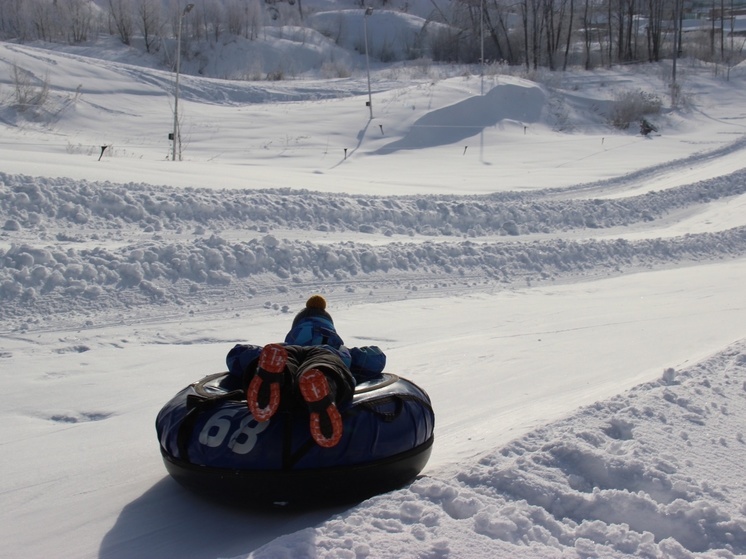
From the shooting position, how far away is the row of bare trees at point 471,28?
47.8 meters

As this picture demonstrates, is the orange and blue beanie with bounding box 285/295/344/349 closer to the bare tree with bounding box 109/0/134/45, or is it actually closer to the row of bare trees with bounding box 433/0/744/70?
the row of bare trees with bounding box 433/0/744/70

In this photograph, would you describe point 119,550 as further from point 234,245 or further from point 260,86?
point 260,86

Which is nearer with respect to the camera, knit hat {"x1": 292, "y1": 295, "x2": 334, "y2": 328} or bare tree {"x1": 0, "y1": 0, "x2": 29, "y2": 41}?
knit hat {"x1": 292, "y1": 295, "x2": 334, "y2": 328}

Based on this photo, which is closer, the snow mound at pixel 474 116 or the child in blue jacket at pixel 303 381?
the child in blue jacket at pixel 303 381

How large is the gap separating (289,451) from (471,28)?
5376 centimetres

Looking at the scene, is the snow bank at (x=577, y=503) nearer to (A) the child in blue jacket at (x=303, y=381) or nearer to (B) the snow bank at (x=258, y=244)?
(A) the child in blue jacket at (x=303, y=381)

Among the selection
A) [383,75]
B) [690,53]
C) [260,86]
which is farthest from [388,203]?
[690,53]

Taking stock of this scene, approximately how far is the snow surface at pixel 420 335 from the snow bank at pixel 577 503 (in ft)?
0.04

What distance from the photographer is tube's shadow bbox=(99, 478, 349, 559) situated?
3656 mm

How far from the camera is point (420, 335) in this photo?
7867 millimetres

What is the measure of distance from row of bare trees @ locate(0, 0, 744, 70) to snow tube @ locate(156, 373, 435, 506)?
1750 inches

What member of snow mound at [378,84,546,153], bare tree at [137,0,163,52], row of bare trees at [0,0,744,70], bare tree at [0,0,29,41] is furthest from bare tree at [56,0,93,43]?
snow mound at [378,84,546,153]

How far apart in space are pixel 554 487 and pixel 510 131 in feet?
87.7

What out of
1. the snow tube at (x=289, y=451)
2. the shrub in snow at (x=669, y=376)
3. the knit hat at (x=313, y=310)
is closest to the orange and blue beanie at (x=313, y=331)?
the knit hat at (x=313, y=310)
